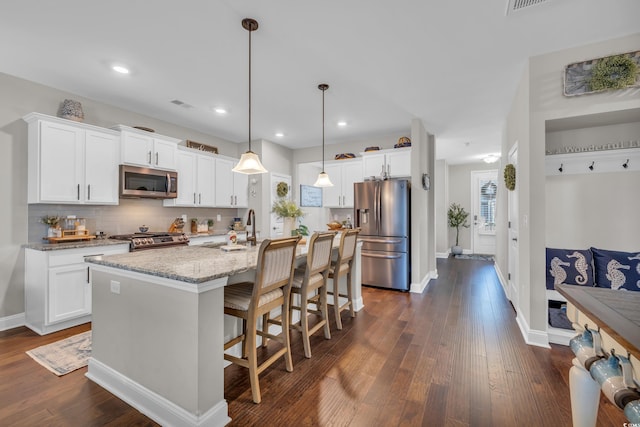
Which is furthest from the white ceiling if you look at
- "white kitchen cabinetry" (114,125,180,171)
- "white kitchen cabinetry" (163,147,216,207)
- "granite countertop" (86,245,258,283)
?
"granite countertop" (86,245,258,283)

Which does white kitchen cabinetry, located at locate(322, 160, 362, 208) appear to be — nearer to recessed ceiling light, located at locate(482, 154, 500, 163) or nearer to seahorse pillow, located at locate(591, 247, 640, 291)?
recessed ceiling light, located at locate(482, 154, 500, 163)

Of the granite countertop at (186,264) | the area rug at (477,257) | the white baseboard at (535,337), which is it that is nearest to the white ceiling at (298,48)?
the granite countertop at (186,264)

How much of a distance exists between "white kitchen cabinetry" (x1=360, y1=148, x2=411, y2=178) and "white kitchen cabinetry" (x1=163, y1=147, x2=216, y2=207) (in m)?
2.83

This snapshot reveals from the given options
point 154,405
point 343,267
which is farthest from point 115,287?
point 343,267

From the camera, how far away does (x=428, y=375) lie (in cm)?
219

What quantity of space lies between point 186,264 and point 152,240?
2.30 meters

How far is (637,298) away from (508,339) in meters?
1.94

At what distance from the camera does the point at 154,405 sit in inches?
68.4

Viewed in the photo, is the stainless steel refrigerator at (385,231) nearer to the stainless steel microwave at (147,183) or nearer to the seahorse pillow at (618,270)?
the seahorse pillow at (618,270)

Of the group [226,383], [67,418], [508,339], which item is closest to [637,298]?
[508,339]

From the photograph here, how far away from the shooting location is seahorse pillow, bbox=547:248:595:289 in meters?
2.67

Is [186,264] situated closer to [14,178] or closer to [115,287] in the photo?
[115,287]

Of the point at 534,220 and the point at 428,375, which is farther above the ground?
the point at 534,220

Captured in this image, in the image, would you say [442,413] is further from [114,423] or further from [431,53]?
[431,53]
